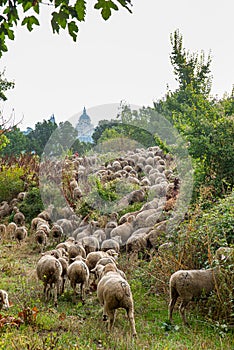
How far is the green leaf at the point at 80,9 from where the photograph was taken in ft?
11.3

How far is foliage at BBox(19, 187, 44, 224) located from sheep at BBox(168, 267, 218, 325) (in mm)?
11478


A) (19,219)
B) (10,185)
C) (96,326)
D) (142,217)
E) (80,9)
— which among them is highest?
(80,9)

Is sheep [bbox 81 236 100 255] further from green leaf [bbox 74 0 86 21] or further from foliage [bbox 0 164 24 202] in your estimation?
foliage [bbox 0 164 24 202]

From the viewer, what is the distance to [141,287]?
8.28m

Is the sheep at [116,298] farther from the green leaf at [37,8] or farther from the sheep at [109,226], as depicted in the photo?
the sheep at [109,226]

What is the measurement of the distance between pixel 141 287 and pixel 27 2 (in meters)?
6.18

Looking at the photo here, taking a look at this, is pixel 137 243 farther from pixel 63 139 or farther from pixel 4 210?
pixel 4 210

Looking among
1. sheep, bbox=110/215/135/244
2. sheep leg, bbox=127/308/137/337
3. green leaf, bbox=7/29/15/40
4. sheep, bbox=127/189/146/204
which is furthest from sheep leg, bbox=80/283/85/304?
sheep, bbox=127/189/146/204

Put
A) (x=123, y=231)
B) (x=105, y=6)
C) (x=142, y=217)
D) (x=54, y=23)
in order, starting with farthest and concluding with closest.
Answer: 1. (x=142, y=217)
2. (x=123, y=231)
3. (x=54, y=23)
4. (x=105, y=6)

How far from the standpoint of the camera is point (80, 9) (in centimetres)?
347

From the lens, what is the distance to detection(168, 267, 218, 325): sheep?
6301mm

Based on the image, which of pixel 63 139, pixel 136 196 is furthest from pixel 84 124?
pixel 136 196

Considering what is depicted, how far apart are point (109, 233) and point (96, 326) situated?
20.5 ft

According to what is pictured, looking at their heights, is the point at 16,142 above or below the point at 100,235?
above
